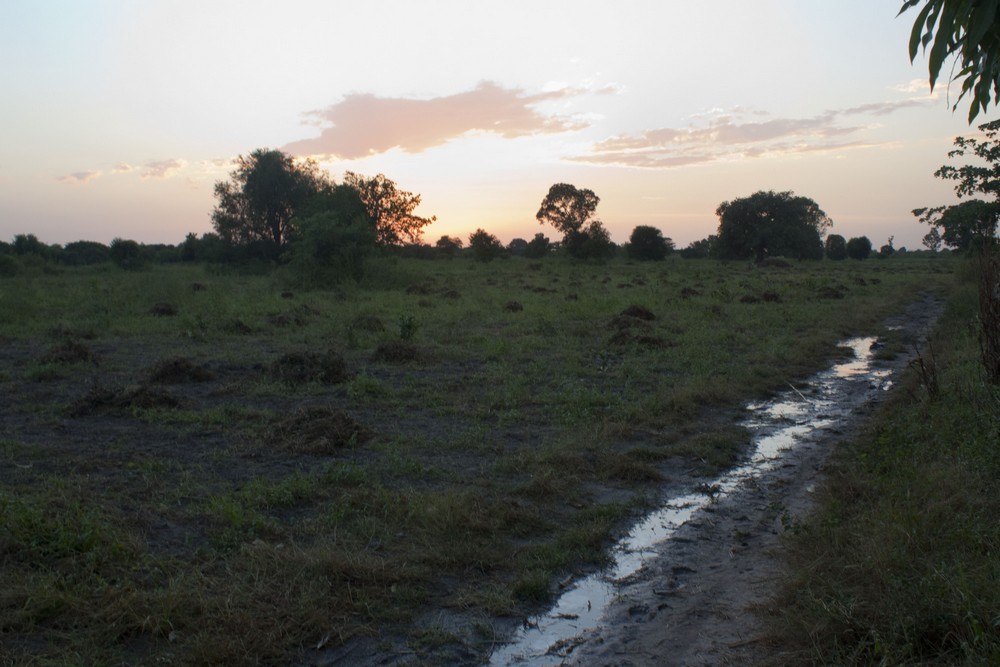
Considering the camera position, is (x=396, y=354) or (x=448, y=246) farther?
(x=448, y=246)

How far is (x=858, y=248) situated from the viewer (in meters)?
68.3

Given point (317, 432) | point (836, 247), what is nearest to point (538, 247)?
point (836, 247)

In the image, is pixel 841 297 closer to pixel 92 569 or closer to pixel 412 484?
pixel 412 484

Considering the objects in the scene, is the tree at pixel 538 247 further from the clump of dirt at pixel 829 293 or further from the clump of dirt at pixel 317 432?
the clump of dirt at pixel 317 432

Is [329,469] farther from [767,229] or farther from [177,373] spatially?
[767,229]

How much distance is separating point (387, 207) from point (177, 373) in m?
30.4

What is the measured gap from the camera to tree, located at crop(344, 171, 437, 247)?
38969 millimetres

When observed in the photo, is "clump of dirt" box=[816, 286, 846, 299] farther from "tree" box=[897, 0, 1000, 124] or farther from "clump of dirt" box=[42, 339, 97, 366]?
"tree" box=[897, 0, 1000, 124]

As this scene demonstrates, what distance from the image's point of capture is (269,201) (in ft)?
147

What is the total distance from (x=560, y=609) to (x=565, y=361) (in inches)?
308

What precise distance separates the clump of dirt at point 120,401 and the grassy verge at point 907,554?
6.78 metres

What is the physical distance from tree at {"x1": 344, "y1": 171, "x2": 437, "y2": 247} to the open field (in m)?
24.5

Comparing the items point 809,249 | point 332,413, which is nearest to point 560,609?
point 332,413

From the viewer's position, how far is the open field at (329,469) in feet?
12.4
